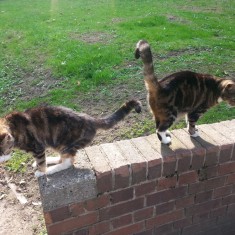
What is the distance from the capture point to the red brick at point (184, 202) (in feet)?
9.39

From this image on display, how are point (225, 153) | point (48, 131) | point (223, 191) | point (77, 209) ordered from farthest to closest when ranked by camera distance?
point (223, 191) → point (225, 153) → point (48, 131) → point (77, 209)

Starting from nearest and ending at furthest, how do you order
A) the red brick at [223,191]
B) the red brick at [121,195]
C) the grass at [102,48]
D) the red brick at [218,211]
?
the red brick at [121,195], the red brick at [223,191], the red brick at [218,211], the grass at [102,48]

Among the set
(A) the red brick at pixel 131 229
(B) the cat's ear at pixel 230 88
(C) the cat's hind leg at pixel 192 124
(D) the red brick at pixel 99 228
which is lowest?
(A) the red brick at pixel 131 229

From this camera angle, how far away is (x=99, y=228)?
263 cm

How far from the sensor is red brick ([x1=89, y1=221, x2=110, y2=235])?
2.61 m

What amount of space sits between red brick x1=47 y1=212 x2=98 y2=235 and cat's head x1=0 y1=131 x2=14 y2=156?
664 mm

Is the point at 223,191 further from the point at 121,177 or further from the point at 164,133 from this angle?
the point at 121,177

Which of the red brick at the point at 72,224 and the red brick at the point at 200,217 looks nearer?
the red brick at the point at 72,224

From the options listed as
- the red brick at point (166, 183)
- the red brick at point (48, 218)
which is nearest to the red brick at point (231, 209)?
the red brick at point (166, 183)

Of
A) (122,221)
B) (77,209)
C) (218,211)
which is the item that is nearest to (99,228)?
(122,221)

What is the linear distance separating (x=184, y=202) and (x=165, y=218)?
22 centimetres

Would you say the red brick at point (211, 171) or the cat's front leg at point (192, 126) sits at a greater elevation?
the cat's front leg at point (192, 126)

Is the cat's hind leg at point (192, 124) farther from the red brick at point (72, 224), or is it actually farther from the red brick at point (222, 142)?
the red brick at point (72, 224)

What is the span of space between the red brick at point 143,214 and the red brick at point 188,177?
0.36 m
